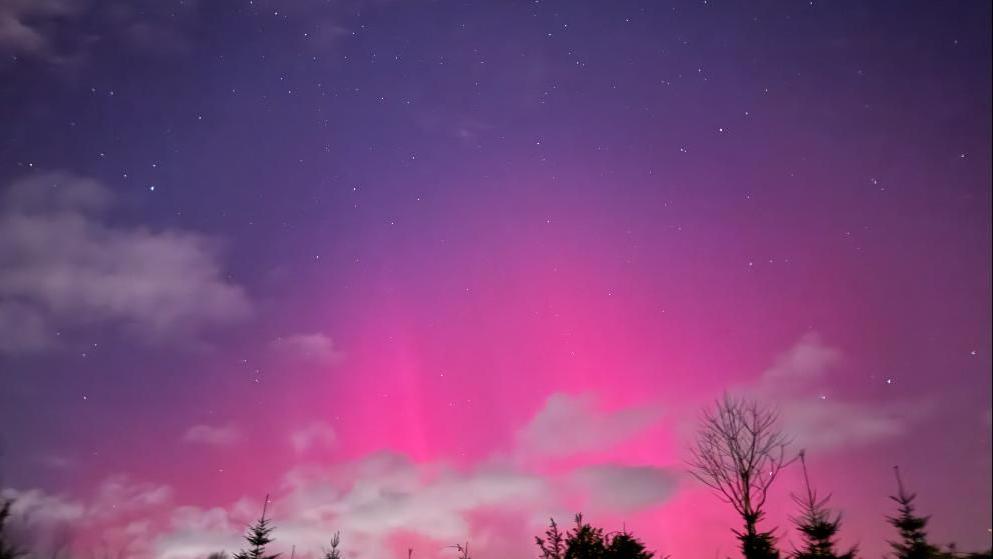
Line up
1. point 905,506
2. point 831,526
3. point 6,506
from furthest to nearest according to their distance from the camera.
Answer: point 6,506
point 831,526
point 905,506

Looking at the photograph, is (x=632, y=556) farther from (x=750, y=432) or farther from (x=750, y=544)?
(x=750, y=432)

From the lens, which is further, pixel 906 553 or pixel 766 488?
pixel 906 553

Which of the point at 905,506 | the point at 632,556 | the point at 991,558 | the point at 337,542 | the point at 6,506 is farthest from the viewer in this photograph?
the point at 337,542

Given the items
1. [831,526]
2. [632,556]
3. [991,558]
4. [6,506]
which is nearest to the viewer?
[991,558]

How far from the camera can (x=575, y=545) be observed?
2695 cm

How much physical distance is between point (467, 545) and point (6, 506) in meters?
36.1

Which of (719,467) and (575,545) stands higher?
(719,467)

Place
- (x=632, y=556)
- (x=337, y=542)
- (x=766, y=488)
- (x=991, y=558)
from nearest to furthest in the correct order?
(x=991, y=558) < (x=766, y=488) < (x=632, y=556) < (x=337, y=542)

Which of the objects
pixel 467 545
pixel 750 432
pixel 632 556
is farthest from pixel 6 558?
pixel 750 432

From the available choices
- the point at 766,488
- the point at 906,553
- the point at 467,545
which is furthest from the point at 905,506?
the point at 467,545

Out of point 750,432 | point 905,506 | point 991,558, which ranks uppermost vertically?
point 750,432

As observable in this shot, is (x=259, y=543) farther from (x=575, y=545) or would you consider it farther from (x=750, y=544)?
(x=750, y=544)

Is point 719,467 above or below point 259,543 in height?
above

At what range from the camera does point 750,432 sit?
2277 centimetres
